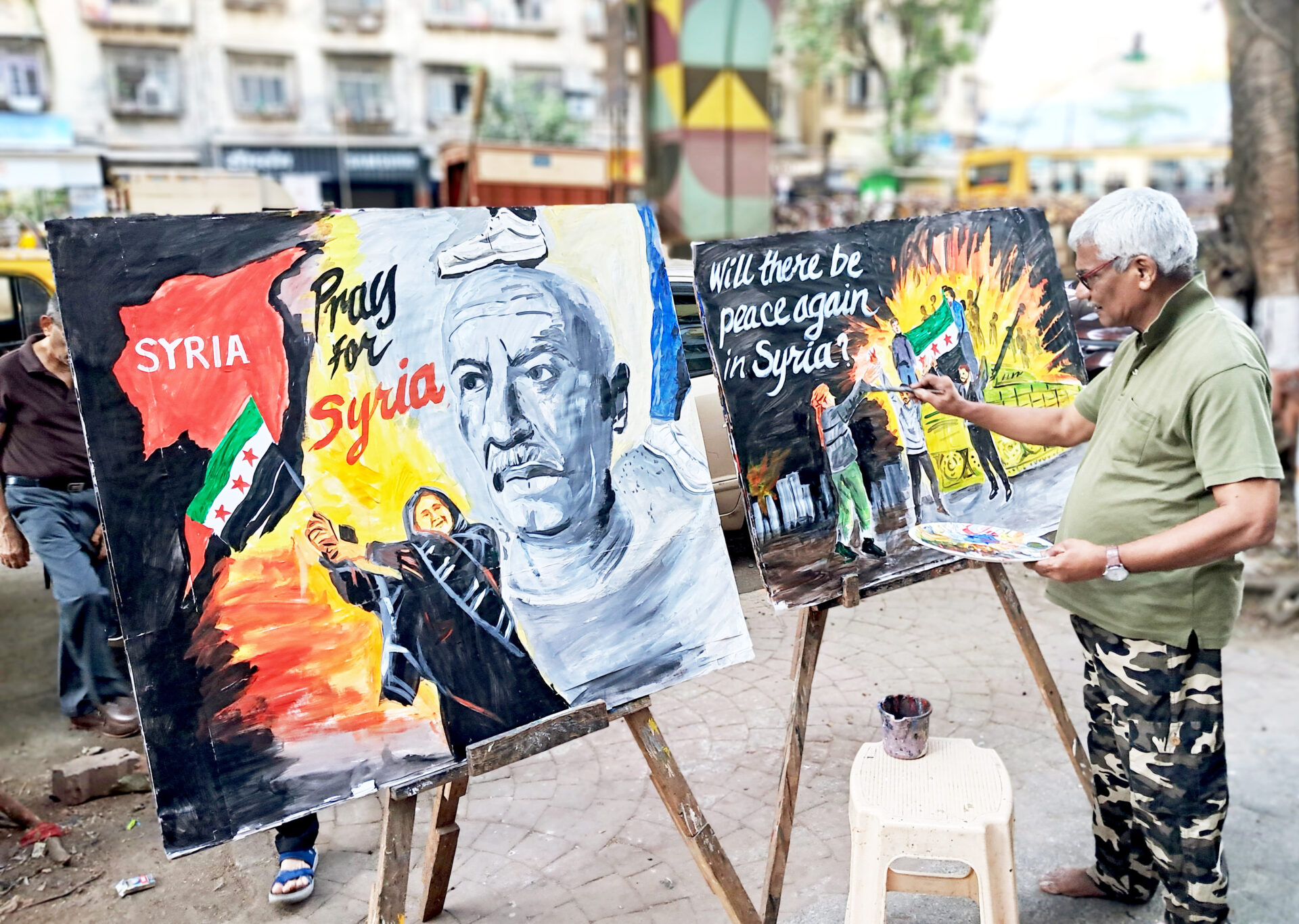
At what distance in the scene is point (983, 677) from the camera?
391 centimetres

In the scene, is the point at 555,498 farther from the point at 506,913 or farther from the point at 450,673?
the point at 506,913

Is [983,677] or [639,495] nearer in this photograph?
[639,495]

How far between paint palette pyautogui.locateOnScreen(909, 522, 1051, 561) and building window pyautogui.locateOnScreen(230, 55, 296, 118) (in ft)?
83.1

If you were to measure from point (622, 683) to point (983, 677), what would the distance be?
2.38 meters

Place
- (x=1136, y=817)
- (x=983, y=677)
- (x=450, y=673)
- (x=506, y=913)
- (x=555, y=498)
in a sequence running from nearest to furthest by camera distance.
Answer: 1. (x=450, y=673)
2. (x=555, y=498)
3. (x=1136, y=817)
4. (x=506, y=913)
5. (x=983, y=677)

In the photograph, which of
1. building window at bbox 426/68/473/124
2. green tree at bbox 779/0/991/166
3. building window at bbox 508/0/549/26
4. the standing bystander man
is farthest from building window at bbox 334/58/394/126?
the standing bystander man

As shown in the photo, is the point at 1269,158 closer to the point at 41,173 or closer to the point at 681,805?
the point at 681,805

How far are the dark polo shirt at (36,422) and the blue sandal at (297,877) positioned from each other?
1.86 metres

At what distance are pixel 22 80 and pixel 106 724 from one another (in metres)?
23.5

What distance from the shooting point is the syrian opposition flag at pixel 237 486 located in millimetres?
1653

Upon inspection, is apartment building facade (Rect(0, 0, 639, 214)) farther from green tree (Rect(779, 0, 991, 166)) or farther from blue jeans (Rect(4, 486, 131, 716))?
blue jeans (Rect(4, 486, 131, 716))

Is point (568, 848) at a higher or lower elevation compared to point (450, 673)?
lower

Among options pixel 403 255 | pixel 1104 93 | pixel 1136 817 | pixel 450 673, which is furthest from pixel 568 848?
pixel 1104 93

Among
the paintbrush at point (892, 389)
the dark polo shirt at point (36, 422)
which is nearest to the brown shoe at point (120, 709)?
the dark polo shirt at point (36, 422)
